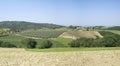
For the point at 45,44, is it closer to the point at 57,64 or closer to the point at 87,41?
the point at 87,41

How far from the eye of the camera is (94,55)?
95.2 feet

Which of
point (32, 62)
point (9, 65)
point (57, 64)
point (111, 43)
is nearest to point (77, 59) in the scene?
point (57, 64)

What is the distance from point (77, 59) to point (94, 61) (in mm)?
1982

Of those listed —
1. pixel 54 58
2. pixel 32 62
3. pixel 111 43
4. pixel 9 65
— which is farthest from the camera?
pixel 111 43

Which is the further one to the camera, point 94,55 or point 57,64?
point 94,55

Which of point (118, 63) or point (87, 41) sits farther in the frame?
point (87, 41)

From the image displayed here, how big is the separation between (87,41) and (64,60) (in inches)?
1606

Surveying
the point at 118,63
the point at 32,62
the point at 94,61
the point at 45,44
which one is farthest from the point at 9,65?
the point at 45,44

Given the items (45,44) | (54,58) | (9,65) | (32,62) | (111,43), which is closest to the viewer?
(9,65)

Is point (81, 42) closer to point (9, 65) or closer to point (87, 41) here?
point (87, 41)

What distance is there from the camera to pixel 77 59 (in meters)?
26.4

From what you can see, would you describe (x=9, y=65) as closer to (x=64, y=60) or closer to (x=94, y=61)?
(x=64, y=60)

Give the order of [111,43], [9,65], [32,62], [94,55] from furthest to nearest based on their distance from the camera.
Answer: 1. [111,43]
2. [94,55]
3. [32,62]
4. [9,65]

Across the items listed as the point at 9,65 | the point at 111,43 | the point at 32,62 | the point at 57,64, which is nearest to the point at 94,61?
the point at 57,64
